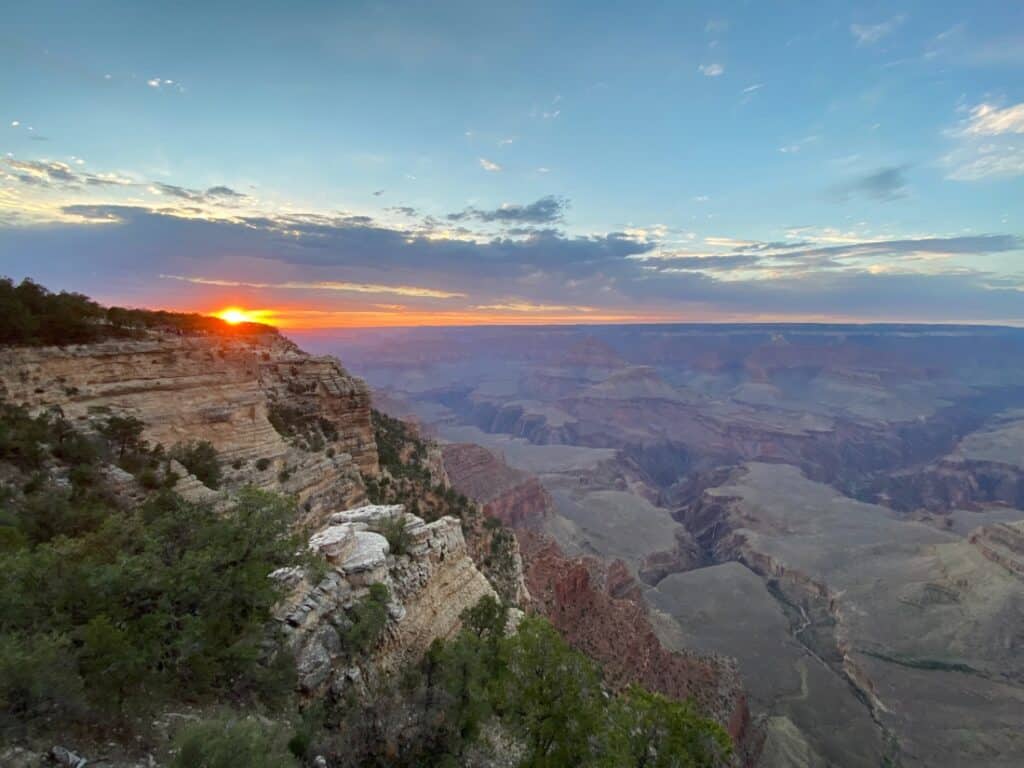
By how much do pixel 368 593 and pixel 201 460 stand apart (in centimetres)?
954

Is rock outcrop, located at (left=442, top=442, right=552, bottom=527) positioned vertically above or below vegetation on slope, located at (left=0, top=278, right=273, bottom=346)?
below

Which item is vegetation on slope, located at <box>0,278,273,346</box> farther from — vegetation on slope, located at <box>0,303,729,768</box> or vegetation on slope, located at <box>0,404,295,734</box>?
vegetation on slope, located at <box>0,404,295,734</box>

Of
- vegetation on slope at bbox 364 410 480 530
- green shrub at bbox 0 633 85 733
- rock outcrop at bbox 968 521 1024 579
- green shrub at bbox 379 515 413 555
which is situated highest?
green shrub at bbox 0 633 85 733

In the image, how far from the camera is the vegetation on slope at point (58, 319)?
15.9 m

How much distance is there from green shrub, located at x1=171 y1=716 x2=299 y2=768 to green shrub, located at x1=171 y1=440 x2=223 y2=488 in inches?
502

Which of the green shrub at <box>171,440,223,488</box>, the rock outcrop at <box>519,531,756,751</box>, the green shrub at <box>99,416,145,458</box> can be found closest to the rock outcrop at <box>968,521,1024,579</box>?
the rock outcrop at <box>519,531,756,751</box>

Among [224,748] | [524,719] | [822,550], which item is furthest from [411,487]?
[822,550]

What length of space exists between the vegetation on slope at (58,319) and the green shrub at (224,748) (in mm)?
16748

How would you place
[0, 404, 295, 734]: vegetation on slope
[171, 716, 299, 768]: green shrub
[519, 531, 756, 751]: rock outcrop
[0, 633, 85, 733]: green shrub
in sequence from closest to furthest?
[171, 716, 299, 768]: green shrub, [0, 633, 85, 733]: green shrub, [0, 404, 295, 734]: vegetation on slope, [519, 531, 756, 751]: rock outcrop

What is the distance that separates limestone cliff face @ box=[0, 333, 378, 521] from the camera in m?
15.9

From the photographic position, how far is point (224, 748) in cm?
520

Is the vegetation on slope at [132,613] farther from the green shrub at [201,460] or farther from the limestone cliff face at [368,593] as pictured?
the green shrub at [201,460]

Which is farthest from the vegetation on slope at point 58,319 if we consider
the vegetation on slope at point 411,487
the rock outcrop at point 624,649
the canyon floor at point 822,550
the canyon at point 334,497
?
the canyon floor at point 822,550

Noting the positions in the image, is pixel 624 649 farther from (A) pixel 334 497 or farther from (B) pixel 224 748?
(B) pixel 224 748
